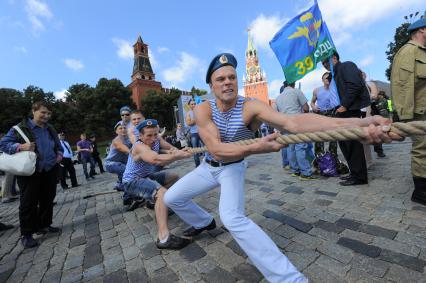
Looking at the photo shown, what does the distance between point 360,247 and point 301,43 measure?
4.00 meters

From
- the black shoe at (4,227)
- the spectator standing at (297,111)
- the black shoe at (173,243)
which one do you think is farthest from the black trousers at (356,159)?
the black shoe at (4,227)

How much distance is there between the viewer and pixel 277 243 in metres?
2.69

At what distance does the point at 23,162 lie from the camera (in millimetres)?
3576

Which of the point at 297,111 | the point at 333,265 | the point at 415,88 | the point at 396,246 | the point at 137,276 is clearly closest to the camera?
the point at 333,265

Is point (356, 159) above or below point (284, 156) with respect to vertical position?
above

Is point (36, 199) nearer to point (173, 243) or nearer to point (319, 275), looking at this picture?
point (173, 243)

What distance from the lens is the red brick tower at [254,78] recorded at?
4160 inches

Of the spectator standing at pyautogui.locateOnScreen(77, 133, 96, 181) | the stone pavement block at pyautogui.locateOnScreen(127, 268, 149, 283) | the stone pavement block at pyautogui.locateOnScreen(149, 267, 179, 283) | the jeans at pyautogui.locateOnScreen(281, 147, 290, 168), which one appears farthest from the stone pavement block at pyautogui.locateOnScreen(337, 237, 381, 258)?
the spectator standing at pyautogui.locateOnScreen(77, 133, 96, 181)

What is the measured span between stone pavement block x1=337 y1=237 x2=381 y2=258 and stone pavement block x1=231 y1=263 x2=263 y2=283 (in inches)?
35.4

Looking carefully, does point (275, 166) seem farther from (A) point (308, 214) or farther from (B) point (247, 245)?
(B) point (247, 245)

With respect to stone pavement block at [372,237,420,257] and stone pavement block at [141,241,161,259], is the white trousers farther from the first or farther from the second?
stone pavement block at [372,237,420,257]

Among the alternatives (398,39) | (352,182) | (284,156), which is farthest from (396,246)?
(398,39)

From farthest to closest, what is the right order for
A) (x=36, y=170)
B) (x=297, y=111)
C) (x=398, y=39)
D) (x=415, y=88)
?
(x=398, y=39), (x=297, y=111), (x=36, y=170), (x=415, y=88)

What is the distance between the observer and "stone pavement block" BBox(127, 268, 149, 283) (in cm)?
235
